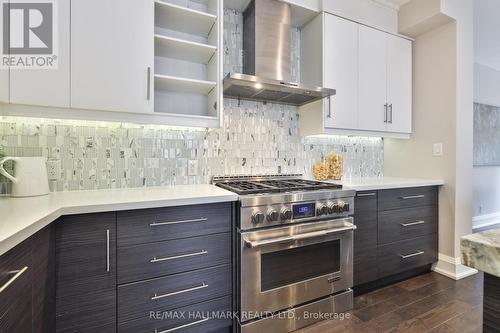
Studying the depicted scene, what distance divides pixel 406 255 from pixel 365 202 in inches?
28.8

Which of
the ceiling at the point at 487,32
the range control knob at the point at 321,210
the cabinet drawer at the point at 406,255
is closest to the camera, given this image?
the range control knob at the point at 321,210

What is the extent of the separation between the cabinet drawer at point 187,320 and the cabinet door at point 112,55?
3.97ft

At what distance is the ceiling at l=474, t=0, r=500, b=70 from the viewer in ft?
8.73

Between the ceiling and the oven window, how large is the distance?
3057mm

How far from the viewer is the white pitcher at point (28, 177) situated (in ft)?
4.62

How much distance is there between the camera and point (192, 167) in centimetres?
204

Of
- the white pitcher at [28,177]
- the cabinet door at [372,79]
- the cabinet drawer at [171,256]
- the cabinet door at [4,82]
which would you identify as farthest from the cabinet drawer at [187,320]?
the cabinet door at [372,79]

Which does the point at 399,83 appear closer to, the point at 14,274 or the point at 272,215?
the point at 272,215

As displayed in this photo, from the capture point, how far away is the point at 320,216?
5.82 ft

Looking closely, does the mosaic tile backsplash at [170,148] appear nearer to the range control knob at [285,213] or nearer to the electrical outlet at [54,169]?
the electrical outlet at [54,169]

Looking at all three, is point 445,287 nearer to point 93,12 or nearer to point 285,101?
point 285,101

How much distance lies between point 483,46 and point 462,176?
8.32 ft

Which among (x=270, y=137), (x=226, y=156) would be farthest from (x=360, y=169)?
(x=226, y=156)

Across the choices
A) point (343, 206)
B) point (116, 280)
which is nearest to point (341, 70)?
point (343, 206)
